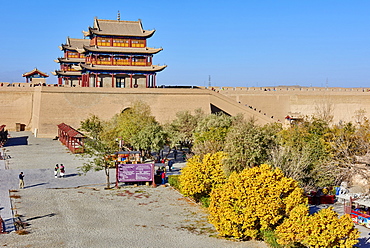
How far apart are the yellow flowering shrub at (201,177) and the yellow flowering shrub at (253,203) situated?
4107mm

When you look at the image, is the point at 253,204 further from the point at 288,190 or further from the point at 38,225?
the point at 38,225

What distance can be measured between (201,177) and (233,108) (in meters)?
26.7

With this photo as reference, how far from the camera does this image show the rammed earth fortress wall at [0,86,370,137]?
150 ft

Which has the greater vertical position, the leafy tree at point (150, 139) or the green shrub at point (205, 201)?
the leafy tree at point (150, 139)

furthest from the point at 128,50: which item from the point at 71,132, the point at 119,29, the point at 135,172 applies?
the point at 135,172

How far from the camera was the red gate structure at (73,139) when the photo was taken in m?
36.2

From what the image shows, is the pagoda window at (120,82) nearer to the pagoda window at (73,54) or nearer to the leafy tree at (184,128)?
the pagoda window at (73,54)

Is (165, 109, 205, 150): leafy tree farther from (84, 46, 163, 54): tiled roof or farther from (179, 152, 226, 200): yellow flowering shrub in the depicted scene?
(84, 46, 163, 54): tiled roof

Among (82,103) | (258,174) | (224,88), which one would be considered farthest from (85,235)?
(224,88)

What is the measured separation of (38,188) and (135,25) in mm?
29770

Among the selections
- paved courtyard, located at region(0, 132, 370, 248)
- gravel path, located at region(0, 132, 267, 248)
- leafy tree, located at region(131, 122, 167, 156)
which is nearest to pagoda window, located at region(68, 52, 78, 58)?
leafy tree, located at region(131, 122, 167, 156)

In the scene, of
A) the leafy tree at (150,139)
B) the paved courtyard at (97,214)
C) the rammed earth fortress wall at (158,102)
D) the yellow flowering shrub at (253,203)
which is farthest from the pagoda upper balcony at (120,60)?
the yellow flowering shrub at (253,203)

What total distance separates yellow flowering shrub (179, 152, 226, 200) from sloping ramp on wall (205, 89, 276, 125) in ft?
80.9

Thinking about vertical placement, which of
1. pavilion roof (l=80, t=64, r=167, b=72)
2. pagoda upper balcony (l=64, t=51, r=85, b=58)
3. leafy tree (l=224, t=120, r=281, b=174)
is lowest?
leafy tree (l=224, t=120, r=281, b=174)
